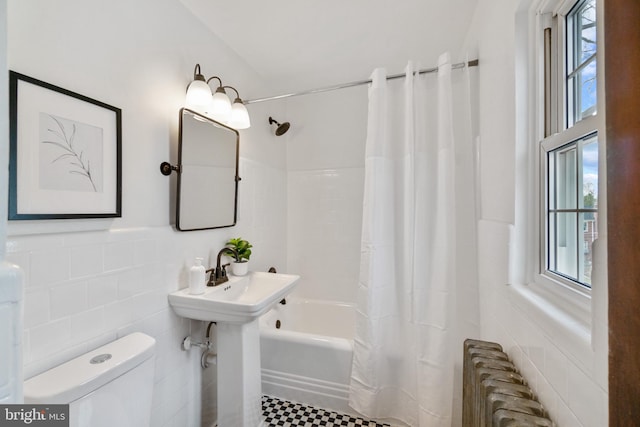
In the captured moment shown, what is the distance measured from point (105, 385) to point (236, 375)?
624 millimetres

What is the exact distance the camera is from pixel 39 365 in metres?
0.85

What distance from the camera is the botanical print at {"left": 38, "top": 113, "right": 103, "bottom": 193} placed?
87 cm

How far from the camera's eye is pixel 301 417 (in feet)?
5.35

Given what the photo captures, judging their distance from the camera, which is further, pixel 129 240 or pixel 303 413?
pixel 303 413

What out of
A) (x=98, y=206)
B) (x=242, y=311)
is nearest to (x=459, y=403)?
(x=242, y=311)

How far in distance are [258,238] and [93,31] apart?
149 cm

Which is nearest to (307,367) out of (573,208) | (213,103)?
(573,208)

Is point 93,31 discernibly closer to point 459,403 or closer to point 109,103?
point 109,103

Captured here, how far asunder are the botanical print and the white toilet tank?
0.60 metres

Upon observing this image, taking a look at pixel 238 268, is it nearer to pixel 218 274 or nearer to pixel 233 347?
pixel 218 274

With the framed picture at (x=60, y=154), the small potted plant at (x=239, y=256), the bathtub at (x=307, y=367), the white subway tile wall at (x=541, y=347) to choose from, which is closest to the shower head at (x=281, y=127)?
the small potted plant at (x=239, y=256)

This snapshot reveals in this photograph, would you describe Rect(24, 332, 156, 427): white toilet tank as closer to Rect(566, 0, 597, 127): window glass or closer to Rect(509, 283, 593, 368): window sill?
Rect(509, 283, 593, 368): window sill

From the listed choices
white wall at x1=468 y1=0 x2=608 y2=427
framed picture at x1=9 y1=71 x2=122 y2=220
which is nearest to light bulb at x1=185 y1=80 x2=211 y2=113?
framed picture at x1=9 y1=71 x2=122 y2=220

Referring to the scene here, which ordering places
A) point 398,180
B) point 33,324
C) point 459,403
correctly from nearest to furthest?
point 33,324 → point 459,403 → point 398,180
